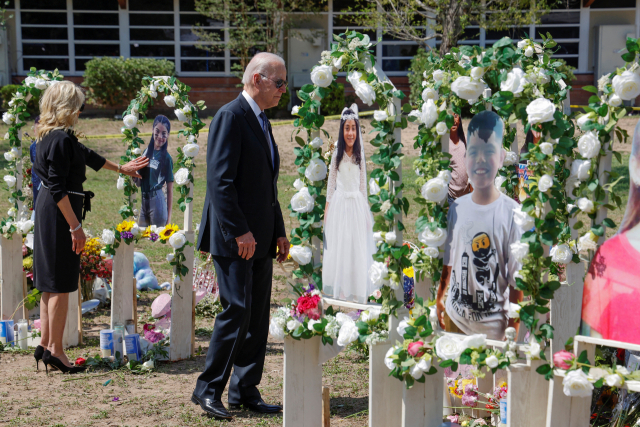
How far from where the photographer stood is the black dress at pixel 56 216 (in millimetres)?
4000

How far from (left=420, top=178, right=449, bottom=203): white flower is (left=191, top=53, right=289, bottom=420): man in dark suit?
0.98 meters

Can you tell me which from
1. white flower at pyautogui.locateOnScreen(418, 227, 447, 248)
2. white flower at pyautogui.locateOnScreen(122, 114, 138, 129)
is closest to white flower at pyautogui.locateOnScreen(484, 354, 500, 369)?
white flower at pyautogui.locateOnScreen(418, 227, 447, 248)

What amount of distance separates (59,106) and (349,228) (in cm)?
205

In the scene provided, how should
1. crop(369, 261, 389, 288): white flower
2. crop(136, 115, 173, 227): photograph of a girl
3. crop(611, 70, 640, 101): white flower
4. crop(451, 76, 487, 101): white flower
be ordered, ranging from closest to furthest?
1. crop(611, 70, 640, 101): white flower
2. crop(451, 76, 487, 101): white flower
3. crop(369, 261, 389, 288): white flower
4. crop(136, 115, 173, 227): photograph of a girl

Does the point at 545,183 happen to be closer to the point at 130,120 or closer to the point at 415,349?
the point at 415,349

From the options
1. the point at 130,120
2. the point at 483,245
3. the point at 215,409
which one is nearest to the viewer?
the point at 483,245

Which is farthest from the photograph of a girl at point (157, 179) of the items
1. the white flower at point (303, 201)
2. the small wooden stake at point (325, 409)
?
the small wooden stake at point (325, 409)

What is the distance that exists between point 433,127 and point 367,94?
0.32m

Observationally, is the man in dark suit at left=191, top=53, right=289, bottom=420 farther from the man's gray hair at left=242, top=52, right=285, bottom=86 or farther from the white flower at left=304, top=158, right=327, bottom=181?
the white flower at left=304, top=158, right=327, bottom=181

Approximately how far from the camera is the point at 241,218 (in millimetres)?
3283

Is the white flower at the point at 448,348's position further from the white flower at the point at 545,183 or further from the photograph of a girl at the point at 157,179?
the photograph of a girl at the point at 157,179

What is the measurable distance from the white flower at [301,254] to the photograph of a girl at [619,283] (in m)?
1.32

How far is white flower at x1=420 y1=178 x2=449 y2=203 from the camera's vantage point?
2.70 m

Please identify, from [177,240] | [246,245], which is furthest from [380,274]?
[177,240]
